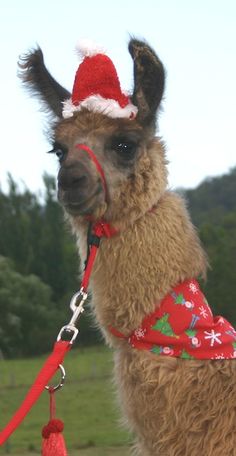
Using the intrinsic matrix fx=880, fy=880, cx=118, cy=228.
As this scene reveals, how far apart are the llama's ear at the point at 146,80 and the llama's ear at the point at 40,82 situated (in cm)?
50

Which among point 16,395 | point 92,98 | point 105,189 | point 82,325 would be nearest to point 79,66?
point 92,98

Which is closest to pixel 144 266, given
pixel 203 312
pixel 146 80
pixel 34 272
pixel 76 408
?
pixel 203 312

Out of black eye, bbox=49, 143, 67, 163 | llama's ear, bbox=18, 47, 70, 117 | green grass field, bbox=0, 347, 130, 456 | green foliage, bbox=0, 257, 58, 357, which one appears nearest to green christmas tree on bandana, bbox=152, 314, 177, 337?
black eye, bbox=49, 143, 67, 163

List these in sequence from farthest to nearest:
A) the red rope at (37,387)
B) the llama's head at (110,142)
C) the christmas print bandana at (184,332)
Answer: the llama's head at (110,142) < the christmas print bandana at (184,332) < the red rope at (37,387)

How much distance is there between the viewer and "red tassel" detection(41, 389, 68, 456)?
3.79 meters

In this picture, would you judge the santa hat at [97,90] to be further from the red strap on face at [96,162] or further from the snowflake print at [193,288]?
the snowflake print at [193,288]

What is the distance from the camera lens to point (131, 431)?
3.88 meters

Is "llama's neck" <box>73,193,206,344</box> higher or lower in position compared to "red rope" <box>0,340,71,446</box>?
higher

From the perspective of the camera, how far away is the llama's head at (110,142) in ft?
12.7

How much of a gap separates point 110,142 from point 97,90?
0.28m

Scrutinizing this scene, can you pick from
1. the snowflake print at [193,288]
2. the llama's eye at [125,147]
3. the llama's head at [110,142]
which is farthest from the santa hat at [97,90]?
the snowflake print at [193,288]

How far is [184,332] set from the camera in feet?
12.5

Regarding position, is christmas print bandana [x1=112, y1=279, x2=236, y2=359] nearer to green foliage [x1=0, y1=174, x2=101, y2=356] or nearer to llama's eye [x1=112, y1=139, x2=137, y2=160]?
llama's eye [x1=112, y1=139, x2=137, y2=160]

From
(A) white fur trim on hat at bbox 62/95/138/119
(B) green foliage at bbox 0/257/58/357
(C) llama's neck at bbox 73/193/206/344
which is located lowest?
(B) green foliage at bbox 0/257/58/357
